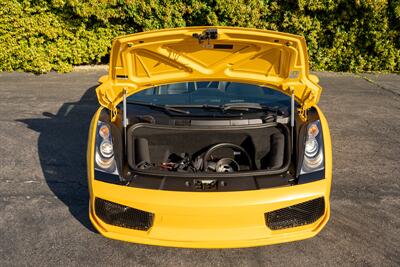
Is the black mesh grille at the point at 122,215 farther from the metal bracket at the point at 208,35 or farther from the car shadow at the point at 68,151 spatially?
the metal bracket at the point at 208,35

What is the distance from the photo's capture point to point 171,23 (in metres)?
8.73

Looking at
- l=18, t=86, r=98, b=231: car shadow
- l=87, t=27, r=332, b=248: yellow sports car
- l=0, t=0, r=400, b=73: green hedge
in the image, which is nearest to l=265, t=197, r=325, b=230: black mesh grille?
l=87, t=27, r=332, b=248: yellow sports car

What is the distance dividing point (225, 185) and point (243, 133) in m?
0.82

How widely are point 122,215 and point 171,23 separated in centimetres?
652

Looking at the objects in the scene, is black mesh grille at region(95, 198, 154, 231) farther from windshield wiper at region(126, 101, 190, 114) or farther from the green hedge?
the green hedge

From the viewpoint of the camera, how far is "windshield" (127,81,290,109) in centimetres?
376

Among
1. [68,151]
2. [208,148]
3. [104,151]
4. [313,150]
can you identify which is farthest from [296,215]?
[68,151]

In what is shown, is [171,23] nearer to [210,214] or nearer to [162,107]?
[162,107]

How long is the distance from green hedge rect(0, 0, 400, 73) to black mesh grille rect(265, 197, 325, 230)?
6374 mm

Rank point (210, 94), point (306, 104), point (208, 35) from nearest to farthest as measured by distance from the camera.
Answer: point (208, 35) → point (306, 104) → point (210, 94)

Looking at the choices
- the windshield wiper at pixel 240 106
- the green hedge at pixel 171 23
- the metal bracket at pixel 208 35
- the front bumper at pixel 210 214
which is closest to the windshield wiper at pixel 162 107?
the windshield wiper at pixel 240 106

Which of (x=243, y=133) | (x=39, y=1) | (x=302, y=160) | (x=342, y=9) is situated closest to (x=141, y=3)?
(x=39, y=1)

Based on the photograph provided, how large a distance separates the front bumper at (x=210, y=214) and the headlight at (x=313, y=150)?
0.79 ft

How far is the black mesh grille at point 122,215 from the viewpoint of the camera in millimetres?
2928
